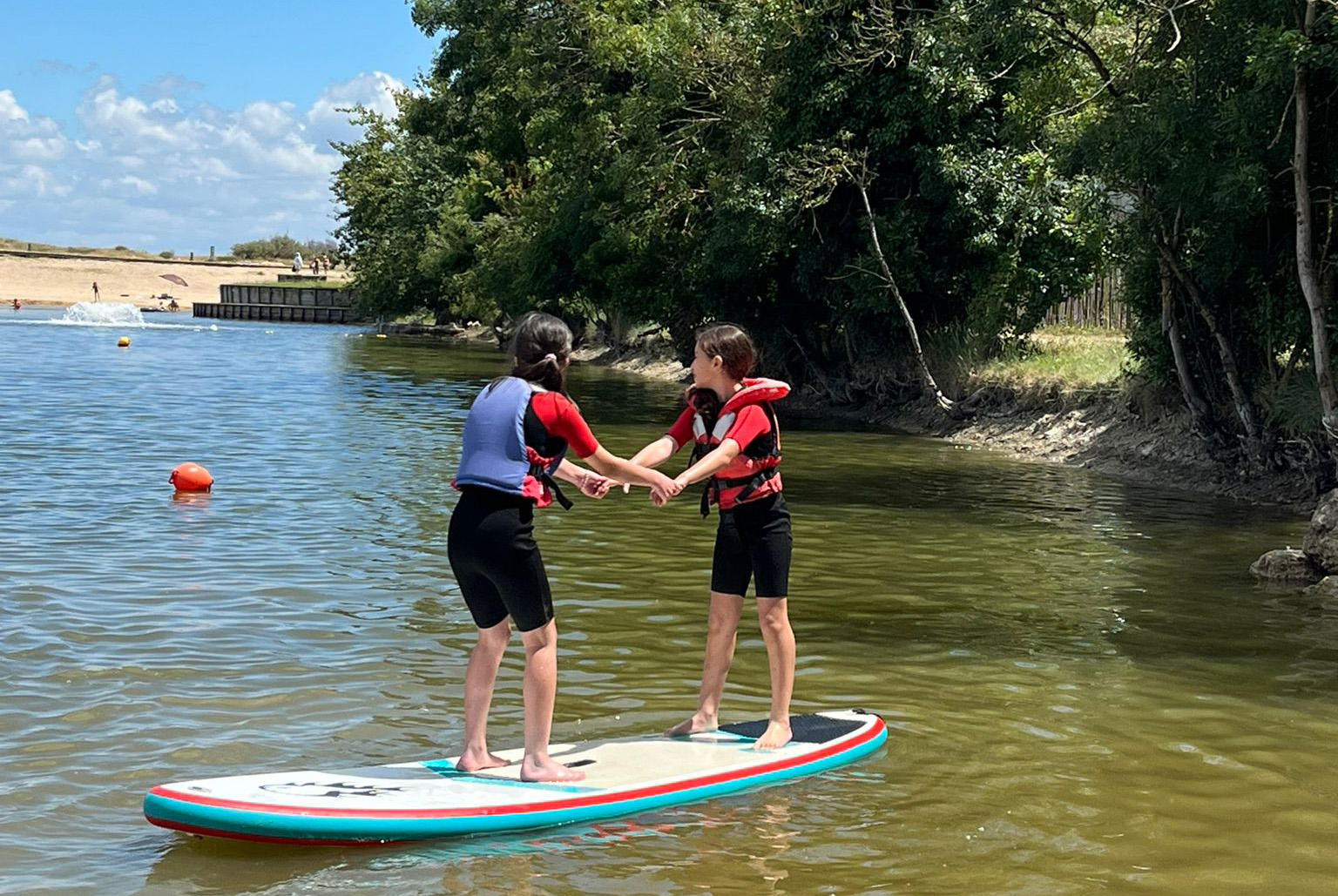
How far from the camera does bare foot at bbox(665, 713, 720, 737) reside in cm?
776

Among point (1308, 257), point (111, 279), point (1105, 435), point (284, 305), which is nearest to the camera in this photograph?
point (1308, 257)

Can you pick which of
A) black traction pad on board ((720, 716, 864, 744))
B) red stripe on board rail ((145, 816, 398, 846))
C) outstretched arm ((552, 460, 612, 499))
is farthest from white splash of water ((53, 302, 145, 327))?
red stripe on board rail ((145, 816, 398, 846))

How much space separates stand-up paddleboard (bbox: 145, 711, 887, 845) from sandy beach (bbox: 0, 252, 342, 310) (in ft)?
387

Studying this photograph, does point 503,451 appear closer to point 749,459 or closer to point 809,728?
point 749,459

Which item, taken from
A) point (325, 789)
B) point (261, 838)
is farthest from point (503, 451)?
point (261, 838)

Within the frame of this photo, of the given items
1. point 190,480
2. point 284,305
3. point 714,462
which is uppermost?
point 284,305

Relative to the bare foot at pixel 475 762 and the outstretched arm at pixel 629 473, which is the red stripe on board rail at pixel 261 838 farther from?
the outstretched arm at pixel 629 473

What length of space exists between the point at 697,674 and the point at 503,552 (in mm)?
3029

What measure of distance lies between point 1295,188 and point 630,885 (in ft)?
38.9

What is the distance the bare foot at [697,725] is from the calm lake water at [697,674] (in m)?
0.55

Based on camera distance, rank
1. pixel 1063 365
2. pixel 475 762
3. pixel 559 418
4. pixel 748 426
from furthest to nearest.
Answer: pixel 1063 365 → pixel 748 426 → pixel 475 762 → pixel 559 418

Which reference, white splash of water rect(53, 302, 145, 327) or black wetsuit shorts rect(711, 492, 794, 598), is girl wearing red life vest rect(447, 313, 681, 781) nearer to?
black wetsuit shorts rect(711, 492, 794, 598)

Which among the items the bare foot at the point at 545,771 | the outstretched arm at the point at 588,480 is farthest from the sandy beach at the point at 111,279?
the bare foot at the point at 545,771

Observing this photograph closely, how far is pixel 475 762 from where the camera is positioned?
275 inches
